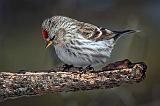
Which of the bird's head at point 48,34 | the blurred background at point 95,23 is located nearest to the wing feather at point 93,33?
the bird's head at point 48,34

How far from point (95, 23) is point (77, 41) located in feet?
6.51

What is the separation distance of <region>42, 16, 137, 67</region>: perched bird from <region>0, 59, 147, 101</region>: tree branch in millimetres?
295

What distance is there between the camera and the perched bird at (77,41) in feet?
9.30

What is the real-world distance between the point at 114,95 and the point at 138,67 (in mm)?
1633

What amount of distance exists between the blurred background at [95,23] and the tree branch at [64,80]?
1279 millimetres

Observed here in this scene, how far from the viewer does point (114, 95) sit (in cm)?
404

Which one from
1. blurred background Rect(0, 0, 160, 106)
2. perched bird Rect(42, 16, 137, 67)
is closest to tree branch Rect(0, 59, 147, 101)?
perched bird Rect(42, 16, 137, 67)

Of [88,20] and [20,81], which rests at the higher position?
[88,20]

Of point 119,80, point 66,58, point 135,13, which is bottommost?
point 119,80

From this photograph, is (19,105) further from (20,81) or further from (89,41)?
(20,81)

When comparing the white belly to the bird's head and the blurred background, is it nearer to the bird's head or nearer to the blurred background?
the bird's head

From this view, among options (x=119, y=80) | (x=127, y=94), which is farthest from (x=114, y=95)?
(x=119, y=80)

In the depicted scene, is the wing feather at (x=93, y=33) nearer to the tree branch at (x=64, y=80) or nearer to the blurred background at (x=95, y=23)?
the tree branch at (x=64, y=80)

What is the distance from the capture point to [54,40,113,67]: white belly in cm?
280
